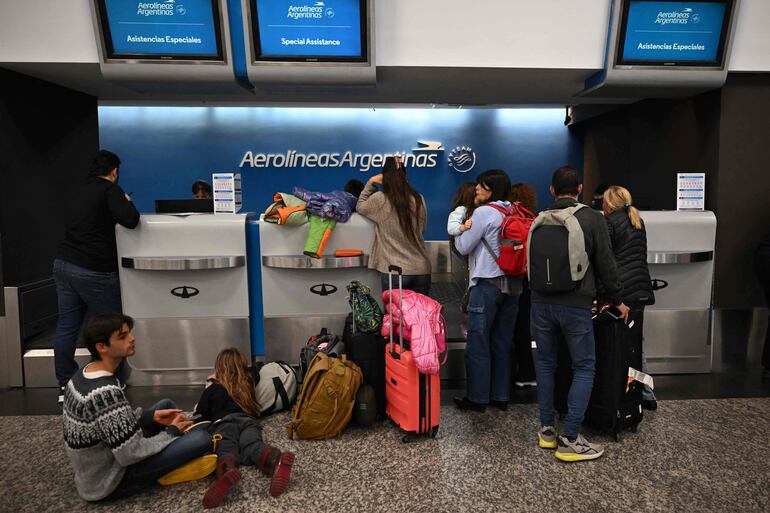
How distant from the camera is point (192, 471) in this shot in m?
2.96

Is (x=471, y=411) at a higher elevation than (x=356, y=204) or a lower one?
lower

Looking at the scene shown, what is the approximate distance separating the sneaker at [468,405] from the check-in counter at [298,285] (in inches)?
42.2

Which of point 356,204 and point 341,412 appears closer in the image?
point 341,412

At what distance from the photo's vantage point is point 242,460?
10.3ft

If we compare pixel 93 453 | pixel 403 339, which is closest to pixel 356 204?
pixel 403 339

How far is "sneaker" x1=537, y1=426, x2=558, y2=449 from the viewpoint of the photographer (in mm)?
3318

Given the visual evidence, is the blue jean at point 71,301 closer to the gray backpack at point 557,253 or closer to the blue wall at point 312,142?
the gray backpack at point 557,253

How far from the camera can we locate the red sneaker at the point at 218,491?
2.70m

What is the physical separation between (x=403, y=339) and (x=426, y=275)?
63 cm

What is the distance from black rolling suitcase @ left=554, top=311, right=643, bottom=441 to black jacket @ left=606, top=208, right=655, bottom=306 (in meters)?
0.13

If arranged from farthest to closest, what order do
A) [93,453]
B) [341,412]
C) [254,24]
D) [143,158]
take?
[143,158] → [254,24] → [341,412] → [93,453]

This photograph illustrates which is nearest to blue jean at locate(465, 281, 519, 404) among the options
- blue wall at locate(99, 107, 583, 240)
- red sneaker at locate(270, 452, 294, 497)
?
red sneaker at locate(270, 452, 294, 497)

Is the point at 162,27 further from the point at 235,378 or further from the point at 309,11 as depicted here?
the point at 235,378

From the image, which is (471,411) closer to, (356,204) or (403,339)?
(403,339)
